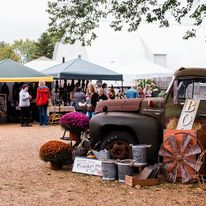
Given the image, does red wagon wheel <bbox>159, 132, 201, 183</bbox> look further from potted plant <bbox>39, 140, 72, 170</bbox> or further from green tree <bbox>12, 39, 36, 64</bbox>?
green tree <bbox>12, 39, 36, 64</bbox>

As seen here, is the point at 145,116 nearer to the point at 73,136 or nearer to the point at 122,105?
the point at 122,105

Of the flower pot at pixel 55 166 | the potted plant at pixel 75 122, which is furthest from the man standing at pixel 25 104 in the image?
the flower pot at pixel 55 166

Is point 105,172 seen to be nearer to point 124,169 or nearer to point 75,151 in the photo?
point 124,169

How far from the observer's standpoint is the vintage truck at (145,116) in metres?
7.64

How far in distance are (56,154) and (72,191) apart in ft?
4.87

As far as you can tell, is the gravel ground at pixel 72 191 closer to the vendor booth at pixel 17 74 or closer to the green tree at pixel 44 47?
the vendor booth at pixel 17 74

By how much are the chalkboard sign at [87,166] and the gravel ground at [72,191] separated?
12 cm

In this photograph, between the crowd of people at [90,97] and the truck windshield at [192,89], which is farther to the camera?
the crowd of people at [90,97]

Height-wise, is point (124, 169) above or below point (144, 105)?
below

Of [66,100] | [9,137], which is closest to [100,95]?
[9,137]

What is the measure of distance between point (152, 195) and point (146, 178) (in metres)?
0.66

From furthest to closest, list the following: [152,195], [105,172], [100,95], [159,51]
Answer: [159,51]
[100,95]
[105,172]
[152,195]

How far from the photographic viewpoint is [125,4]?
11242mm

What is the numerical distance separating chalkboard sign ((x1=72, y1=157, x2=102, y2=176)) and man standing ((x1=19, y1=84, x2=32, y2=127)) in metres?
9.43
